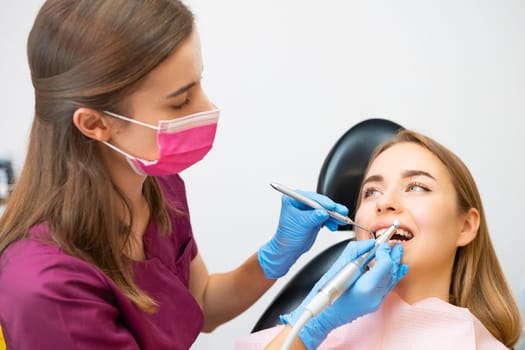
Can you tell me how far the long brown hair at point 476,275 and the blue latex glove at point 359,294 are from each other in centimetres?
25

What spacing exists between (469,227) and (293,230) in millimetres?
396

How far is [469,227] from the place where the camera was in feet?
3.96

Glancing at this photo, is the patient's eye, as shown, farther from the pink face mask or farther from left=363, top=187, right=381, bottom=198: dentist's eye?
left=363, top=187, right=381, bottom=198: dentist's eye

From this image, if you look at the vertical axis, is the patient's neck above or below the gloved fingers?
below

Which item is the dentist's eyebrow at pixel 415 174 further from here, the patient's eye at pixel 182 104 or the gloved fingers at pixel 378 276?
the patient's eye at pixel 182 104

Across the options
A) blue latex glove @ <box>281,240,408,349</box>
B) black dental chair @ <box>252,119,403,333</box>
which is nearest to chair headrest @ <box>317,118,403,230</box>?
black dental chair @ <box>252,119,403,333</box>

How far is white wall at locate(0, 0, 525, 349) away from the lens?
1777 millimetres

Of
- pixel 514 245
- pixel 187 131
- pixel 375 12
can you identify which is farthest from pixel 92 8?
pixel 514 245

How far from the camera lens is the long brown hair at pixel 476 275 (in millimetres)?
1154

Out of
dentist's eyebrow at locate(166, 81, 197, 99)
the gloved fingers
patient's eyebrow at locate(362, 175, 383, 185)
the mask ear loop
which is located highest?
dentist's eyebrow at locate(166, 81, 197, 99)

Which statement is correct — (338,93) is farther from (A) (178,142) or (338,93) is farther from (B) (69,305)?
(B) (69,305)

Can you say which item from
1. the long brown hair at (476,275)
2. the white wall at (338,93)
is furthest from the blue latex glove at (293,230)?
the white wall at (338,93)

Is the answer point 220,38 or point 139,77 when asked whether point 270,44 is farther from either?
point 139,77

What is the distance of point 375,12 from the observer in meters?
1.80
